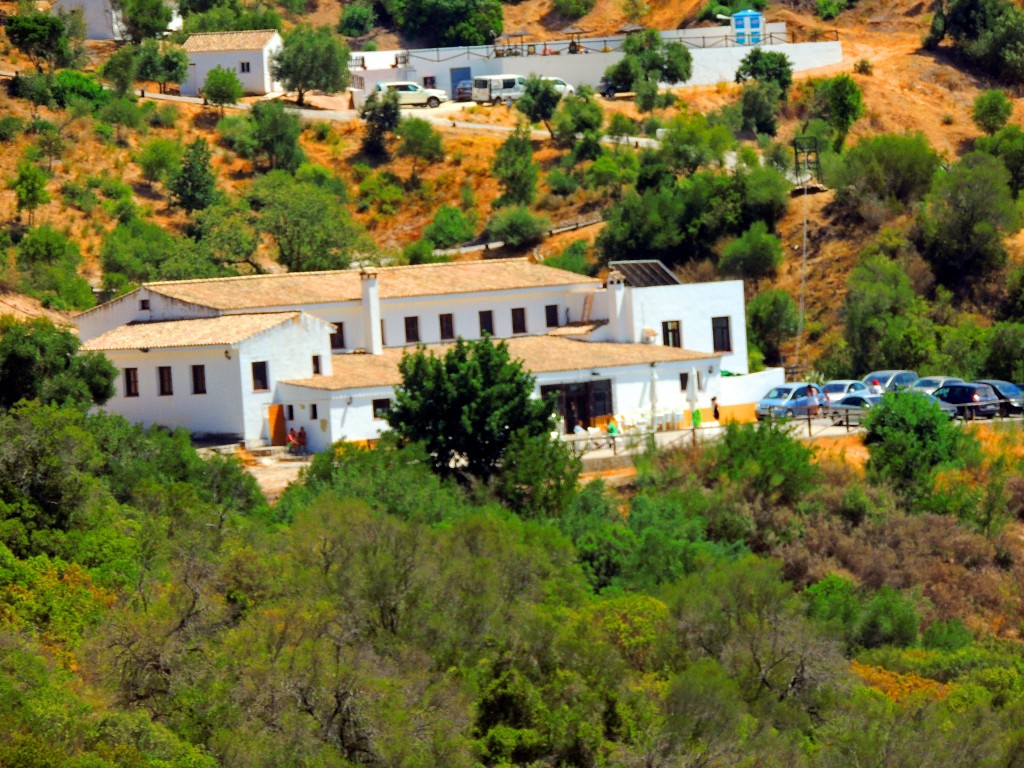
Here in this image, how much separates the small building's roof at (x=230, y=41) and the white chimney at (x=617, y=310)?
113 ft

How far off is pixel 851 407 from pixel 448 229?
2707cm

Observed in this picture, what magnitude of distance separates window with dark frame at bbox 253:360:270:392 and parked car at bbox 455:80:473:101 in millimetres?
43087

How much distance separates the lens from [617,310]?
5866 centimetres

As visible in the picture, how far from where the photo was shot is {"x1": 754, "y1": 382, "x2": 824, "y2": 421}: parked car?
5575 cm

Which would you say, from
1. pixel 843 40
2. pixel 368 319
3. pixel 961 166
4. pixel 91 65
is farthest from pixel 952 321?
pixel 91 65

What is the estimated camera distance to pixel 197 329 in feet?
174

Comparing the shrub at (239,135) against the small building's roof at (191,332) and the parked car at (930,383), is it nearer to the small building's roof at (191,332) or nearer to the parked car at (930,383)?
the small building's roof at (191,332)

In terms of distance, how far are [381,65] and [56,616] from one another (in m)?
63.7

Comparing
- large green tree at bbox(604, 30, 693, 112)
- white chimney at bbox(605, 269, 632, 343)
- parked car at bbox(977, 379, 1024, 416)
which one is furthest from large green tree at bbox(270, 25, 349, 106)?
parked car at bbox(977, 379, 1024, 416)

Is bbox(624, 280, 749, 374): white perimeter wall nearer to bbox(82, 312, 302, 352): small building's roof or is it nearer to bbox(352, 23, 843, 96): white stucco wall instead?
bbox(82, 312, 302, 352): small building's roof

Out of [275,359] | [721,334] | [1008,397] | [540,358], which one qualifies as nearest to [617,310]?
[721,334]

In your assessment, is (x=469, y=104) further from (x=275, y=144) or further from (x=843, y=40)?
(x=843, y=40)

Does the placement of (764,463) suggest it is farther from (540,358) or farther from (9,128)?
(9,128)

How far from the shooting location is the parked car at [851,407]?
54.6 metres
